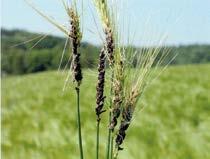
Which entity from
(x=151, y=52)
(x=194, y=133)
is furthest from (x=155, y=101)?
(x=151, y=52)

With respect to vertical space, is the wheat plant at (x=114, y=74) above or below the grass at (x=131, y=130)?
above

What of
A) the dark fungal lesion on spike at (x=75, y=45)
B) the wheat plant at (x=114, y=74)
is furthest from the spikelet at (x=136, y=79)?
the dark fungal lesion on spike at (x=75, y=45)

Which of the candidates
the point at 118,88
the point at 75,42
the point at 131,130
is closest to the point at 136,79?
the point at 118,88

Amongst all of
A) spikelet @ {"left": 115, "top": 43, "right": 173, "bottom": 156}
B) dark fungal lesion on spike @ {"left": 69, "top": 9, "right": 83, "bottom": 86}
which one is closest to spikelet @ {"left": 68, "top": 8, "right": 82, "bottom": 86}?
dark fungal lesion on spike @ {"left": 69, "top": 9, "right": 83, "bottom": 86}

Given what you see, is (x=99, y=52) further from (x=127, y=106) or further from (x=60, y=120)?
(x=60, y=120)

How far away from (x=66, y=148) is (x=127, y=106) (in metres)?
3.12

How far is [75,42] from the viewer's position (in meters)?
1.26

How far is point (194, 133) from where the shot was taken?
436cm

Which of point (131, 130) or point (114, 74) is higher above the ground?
point (114, 74)

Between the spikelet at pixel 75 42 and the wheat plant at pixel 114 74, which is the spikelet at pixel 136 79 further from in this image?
the spikelet at pixel 75 42

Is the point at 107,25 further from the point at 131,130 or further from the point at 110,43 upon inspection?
the point at 131,130

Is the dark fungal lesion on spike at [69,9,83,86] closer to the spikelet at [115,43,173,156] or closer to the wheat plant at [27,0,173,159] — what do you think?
the wheat plant at [27,0,173,159]

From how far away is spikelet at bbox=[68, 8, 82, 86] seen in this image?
4.11 feet

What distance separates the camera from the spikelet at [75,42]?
4.11 ft
